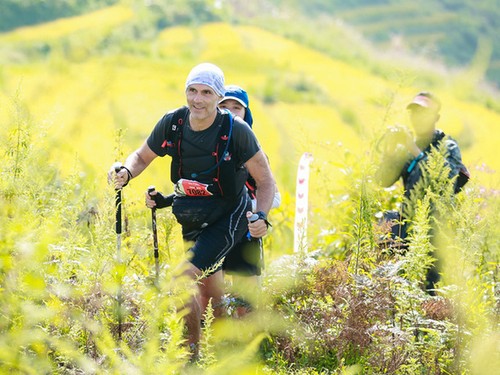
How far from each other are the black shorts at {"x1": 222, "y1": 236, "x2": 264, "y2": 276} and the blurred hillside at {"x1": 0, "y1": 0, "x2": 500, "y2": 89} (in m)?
35.1

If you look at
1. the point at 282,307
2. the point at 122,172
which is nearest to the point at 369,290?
the point at 282,307

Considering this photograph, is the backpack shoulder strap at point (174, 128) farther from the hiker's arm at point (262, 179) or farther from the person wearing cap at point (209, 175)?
the hiker's arm at point (262, 179)

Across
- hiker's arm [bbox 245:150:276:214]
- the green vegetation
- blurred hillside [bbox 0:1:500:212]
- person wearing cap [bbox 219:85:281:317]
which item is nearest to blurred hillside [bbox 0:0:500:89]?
blurred hillside [bbox 0:1:500:212]

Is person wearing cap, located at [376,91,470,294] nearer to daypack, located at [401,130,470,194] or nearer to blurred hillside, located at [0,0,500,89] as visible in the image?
daypack, located at [401,130,470,194]

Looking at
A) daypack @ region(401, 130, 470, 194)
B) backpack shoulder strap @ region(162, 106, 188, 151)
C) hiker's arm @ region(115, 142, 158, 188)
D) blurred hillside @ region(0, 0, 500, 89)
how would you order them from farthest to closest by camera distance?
blurred hillside @ region(0, 0, 500, 89) < daypack @ region(401, 130, 470, 194) < hiker's arm @ region(115, 142, 158, 188) < backpack shoulder strap @ region(162, 106, 188, 151)

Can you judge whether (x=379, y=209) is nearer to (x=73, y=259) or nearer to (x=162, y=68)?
(x=73, y=259)

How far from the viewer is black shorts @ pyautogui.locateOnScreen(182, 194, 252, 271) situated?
3748mm

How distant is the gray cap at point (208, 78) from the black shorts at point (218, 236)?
2.07 feet

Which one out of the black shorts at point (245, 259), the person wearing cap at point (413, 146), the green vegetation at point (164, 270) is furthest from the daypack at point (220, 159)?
the person wearing cap at point (413, 146)

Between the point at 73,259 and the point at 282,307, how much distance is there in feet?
4.00

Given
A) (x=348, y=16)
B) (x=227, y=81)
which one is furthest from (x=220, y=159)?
(x=348, y=16)

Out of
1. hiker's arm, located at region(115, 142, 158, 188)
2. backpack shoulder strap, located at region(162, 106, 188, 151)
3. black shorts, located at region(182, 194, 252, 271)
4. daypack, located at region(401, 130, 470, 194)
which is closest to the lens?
black shorts, located at region(182, 194, 252, 271)

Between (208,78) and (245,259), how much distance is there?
1.14 metres

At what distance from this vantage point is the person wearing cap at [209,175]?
148 inches
